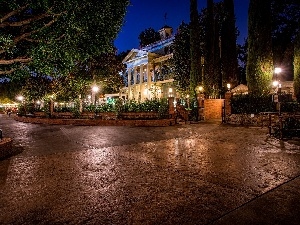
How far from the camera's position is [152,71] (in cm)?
3638

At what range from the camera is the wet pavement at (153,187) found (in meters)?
3.42

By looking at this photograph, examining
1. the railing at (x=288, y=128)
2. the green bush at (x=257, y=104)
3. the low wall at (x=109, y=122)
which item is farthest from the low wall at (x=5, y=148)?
the green bush at (x=257, y=104)

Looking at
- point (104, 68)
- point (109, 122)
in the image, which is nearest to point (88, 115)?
point (109, 122)

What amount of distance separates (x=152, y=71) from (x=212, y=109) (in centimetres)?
1659

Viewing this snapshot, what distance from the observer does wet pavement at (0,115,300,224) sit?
342 cm

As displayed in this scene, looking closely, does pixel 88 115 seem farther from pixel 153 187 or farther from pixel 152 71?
pixel 152 71

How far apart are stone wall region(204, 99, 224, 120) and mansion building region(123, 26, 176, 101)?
9700 millimetres

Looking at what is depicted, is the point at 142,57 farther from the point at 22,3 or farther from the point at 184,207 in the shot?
the point at 184,207

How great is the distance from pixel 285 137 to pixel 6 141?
35.5ft

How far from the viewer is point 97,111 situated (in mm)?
20031

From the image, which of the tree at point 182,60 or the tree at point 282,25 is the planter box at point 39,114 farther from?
the tree at point 282,25

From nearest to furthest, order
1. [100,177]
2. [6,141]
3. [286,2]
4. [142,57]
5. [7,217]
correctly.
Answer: [7,217] → [100,177] → [6,141] → [286,2] → [142,57]

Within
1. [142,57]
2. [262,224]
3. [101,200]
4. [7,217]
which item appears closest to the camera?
[262,224]

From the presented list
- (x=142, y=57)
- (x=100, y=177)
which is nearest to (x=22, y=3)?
(x=100, y=177)
